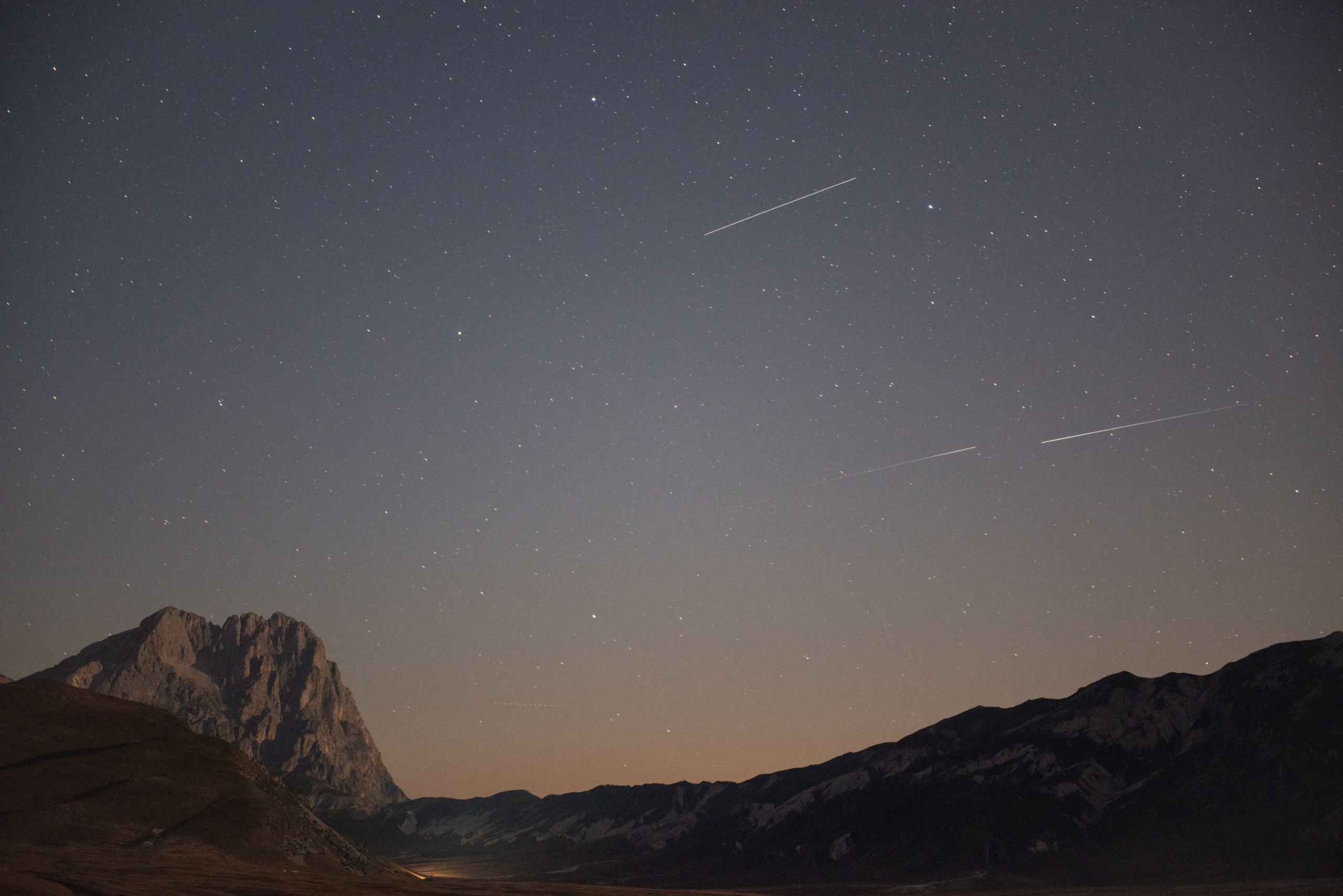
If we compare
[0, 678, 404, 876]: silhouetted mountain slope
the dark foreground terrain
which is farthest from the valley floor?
[0, 678, 404, 876]: silhouetted mountain slope

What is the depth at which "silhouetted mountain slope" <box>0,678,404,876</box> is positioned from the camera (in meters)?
97.4

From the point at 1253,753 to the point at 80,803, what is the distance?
214m

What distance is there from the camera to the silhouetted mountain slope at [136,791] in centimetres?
9744

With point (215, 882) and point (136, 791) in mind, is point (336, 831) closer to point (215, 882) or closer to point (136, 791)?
point (136, 791)

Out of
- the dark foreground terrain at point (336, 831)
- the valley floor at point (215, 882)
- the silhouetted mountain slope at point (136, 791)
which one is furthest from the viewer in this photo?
the silhouetted mountain slope at point (136, 791)

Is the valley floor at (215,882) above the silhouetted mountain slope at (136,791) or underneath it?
underneath

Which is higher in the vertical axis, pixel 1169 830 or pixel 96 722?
pixel 96 722

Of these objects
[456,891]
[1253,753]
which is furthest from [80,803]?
[1253,753]

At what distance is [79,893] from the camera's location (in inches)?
2458

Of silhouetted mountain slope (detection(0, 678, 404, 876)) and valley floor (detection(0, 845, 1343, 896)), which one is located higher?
silhouetted mountain slope (detection(0, 678, 404, 876))

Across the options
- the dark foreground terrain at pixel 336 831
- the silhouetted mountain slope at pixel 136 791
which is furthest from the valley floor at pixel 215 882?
the silhouetted mountain slope at pixel 136 791

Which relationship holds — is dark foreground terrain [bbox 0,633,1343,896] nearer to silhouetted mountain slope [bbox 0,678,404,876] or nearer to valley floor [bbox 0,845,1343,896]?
silhouetted mountain slope [bbox 0,678,404,876]

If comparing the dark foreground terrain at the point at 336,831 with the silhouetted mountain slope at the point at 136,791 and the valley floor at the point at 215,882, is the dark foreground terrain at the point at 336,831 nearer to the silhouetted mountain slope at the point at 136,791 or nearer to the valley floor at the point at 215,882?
the silhouetted mountain slope at the point at 136,791

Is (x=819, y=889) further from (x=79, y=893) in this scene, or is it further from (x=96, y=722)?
(x=79, y=893)
